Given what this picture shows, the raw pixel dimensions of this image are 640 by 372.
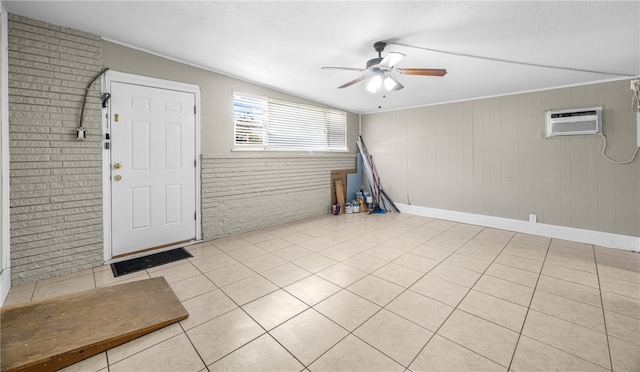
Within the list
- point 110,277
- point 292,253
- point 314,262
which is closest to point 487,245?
point 314,262

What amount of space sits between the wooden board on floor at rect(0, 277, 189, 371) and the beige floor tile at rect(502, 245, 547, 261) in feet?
13.1

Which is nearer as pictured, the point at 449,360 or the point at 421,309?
the point at 449,360

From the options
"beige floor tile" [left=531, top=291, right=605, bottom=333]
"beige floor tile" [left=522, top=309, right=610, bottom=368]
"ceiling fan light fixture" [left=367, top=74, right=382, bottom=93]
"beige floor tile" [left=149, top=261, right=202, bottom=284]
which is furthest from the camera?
"ceiling fan light fixture" [left=367, top=74, right=382, bottom=93]

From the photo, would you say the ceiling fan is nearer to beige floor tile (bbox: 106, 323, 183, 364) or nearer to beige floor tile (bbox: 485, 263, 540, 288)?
beige floor tile (bbox: 485, 263, 540, 288)

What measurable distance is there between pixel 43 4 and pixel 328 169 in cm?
475

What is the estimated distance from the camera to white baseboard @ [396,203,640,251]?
3768mm

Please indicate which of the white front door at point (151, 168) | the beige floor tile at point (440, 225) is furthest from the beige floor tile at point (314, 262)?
the beige floor tile at point (440, 225)

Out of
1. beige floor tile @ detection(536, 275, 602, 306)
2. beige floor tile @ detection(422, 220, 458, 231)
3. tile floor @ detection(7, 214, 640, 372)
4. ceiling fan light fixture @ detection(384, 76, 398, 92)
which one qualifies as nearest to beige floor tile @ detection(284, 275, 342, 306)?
tile floor @ detection(7, 214, 640, 372)

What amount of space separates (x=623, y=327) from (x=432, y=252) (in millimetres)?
1811

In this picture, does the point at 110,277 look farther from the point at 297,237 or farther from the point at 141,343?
the point at 297,237

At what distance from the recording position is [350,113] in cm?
668

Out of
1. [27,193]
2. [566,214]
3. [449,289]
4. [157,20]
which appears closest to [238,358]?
[449,289]

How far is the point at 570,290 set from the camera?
8.59 ft

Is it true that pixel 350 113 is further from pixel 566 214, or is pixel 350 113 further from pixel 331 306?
pixel 331 306
